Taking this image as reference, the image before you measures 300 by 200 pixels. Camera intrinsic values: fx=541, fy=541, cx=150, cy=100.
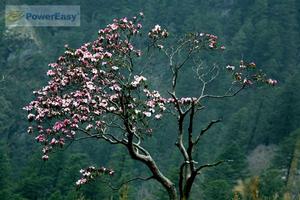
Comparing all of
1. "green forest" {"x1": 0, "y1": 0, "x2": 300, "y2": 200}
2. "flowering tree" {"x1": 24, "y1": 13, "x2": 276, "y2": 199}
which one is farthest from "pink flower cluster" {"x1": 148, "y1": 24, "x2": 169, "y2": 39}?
"green forest" {"x1": 0, "y1": 0, "x2": 300, "y2": 200}

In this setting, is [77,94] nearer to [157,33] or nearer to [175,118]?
[157,33]

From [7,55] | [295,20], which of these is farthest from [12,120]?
[295,20]

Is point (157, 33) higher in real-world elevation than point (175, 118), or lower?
lower

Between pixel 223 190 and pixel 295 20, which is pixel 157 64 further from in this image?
pixel 223 190

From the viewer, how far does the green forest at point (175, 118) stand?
57562mm

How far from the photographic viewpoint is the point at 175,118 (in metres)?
102

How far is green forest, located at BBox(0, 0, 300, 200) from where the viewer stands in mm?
57562

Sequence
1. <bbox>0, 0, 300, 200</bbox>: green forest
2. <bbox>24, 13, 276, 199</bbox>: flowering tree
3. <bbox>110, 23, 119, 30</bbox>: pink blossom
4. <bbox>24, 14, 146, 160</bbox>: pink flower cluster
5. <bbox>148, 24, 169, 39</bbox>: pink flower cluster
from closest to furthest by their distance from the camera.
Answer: <bbox>24, 13, 276, 199</bbox>: flowering tree, <bbox>24, 14, 146, 160</bbox>: pink flower cluster, <bbox>110, 23, 119, 30</bbox>: pink blossom, <bbox>148, 24, 169, 39</bbox>: pink flower cluster, <bbox>0, 0, 300, 200</bbox>: green forest

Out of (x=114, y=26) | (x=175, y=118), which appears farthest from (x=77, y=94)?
(x=175, y=118)

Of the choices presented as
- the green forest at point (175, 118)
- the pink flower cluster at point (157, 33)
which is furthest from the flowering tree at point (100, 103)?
the green forest at point (175, 118)

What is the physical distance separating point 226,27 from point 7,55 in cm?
5749

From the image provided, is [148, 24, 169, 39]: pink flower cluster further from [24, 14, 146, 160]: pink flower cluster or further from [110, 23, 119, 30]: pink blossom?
[110, 23, 119, 30]: pink blossom

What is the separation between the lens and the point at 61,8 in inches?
6112

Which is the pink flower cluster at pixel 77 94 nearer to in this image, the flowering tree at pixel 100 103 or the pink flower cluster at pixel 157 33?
the flowering tree at pixel 100 103
